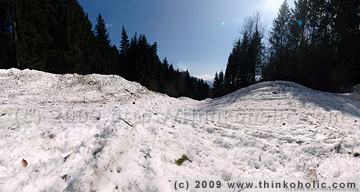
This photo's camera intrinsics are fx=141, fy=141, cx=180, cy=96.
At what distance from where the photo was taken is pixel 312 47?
16531 millimetres

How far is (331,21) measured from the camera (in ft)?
53.9

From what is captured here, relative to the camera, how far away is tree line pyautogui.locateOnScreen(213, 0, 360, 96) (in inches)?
544

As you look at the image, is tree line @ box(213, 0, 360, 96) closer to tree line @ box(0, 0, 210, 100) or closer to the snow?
the snow

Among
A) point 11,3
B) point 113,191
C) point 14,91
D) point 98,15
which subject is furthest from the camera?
point 98,15

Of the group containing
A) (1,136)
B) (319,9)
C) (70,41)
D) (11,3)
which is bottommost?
(1,136)

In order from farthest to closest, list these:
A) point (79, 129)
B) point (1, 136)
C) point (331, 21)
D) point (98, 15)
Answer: point (98, 15) → point (331, 21) → point (79, 129) → point (1, 136)

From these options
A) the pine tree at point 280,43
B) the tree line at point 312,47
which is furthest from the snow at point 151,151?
the pine tree at point 280,43

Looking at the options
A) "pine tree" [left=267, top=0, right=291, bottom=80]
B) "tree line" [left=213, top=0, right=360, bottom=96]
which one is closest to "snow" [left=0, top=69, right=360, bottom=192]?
"tree line" [left=213, top=0, right=360, bottom=96]

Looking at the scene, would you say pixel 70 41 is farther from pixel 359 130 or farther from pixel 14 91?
pixel 359 130

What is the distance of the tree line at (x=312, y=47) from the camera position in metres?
13.8

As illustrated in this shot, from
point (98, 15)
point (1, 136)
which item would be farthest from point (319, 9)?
point (98, 15)

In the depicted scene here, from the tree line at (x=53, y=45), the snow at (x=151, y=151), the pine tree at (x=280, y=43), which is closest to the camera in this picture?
the snow at (x=151, y=151)

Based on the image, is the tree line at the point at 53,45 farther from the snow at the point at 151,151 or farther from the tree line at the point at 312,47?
the tree line at the point at 312,47

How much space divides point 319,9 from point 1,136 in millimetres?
28039
